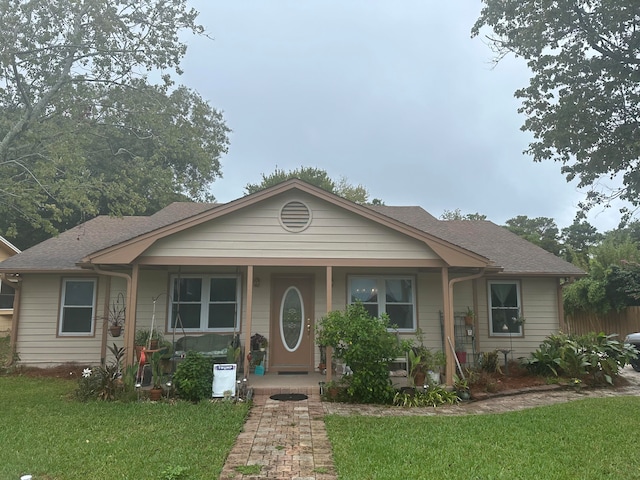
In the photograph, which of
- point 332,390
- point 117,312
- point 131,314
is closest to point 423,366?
point 332,390

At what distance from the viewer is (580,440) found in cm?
523

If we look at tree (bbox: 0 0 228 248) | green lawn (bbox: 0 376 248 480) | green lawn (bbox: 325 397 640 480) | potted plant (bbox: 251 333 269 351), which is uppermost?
tree (bbox: 0 0 228 248)

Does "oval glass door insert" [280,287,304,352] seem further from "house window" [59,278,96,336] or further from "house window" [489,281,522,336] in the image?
"house window" [489,281,522,336]

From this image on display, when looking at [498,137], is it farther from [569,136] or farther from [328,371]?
[328,371]

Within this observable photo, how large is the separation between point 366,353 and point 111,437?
407 cm

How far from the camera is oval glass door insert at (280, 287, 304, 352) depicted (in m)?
9.96

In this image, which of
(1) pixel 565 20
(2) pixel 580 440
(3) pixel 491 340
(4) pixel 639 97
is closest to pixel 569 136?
(4) pixel 639 97

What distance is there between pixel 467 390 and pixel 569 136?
8.08 metres

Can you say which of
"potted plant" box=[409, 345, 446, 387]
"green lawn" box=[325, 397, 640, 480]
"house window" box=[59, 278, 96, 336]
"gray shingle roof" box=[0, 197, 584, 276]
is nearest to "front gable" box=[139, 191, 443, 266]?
"gray shingle roof" box=[0, 197, 584, 276]

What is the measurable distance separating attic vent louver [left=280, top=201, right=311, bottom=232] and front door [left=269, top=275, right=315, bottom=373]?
1.98m

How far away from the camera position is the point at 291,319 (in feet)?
33.0

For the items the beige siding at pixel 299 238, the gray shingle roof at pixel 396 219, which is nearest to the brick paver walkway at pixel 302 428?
the beige siding at pixel 299 238

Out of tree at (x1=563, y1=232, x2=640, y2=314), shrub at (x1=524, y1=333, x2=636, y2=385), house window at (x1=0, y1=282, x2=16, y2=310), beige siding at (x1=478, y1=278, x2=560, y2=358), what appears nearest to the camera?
shrub at (x1=524, y1=333, x2=636, y2=385)

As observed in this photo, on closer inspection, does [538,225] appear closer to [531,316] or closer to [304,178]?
[304,178]
